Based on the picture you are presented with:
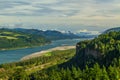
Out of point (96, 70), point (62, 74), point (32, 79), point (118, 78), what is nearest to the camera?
point (118, 78)

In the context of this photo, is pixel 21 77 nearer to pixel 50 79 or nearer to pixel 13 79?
pixel 13 79

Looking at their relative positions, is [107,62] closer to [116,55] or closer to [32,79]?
[116,55]

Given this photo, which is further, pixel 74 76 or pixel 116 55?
pixel 116 55

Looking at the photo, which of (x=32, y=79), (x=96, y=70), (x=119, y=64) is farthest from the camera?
(x=32, y=79)

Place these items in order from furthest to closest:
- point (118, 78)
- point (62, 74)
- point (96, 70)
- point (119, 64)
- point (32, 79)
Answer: point (32, 79) < point (119, 64) < point (62, 74) < point (96, 70) < point (118, 78)

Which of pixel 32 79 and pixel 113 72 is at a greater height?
pixel 113 72

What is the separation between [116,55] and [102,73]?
63.4 meters

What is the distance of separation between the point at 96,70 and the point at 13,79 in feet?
166

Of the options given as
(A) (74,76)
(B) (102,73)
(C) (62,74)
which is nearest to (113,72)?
(B) (102,73)

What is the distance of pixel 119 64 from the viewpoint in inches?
6511

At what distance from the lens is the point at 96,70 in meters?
140

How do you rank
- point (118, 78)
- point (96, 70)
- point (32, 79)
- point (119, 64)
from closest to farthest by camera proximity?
point (118, 78) < point (96, 70) < point (119, 64) < point (32, 79)

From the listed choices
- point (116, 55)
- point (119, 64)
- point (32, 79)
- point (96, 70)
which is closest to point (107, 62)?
point (116, 55)

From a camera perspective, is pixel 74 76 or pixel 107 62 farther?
pixel 107 62
